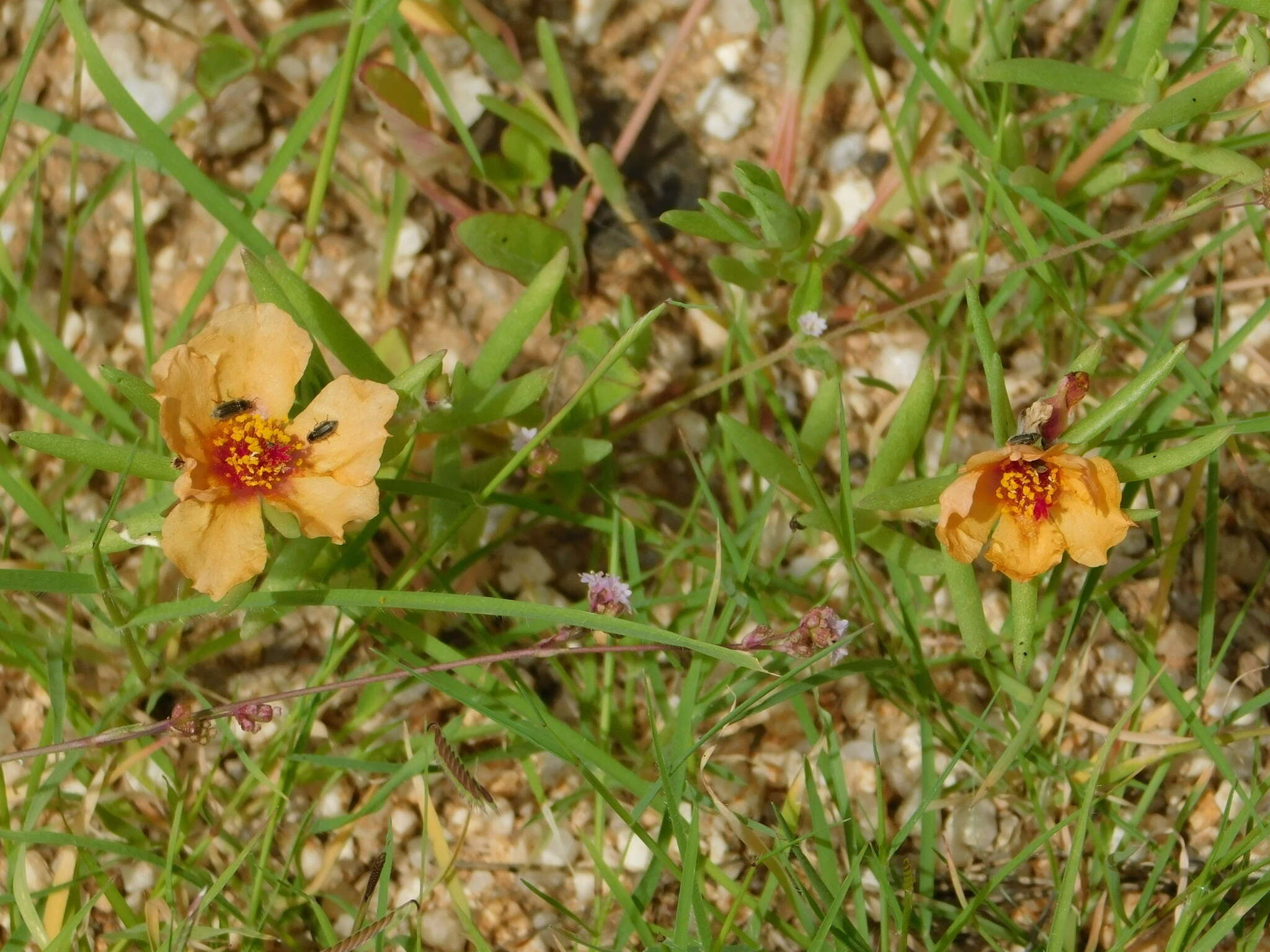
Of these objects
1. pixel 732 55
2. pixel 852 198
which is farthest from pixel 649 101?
pixel 852 198

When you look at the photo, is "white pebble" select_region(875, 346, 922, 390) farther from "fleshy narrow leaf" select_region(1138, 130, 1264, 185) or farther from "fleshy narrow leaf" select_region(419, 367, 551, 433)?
"fleshy narrow leaf" select_region(419, 367, 551, 433)

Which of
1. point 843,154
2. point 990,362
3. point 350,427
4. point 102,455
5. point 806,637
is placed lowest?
point 806,637

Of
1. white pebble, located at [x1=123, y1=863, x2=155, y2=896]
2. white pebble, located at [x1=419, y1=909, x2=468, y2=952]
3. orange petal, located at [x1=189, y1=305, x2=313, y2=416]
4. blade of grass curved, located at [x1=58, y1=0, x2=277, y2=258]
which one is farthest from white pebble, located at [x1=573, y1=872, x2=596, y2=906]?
blade of grass curved, located at [x1=58, y1=0, x2=277, y2=258]

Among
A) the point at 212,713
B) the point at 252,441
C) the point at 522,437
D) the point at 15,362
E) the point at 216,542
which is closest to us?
the point at 216,542

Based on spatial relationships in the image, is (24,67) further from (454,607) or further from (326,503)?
(454,607)

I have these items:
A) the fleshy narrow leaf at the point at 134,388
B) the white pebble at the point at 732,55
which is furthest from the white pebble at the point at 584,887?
the white pebble at the point at 732,55

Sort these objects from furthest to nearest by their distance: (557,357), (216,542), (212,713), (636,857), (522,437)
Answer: (557,357)
(636,857)
(522,437)
(212,713)
(216,542)
